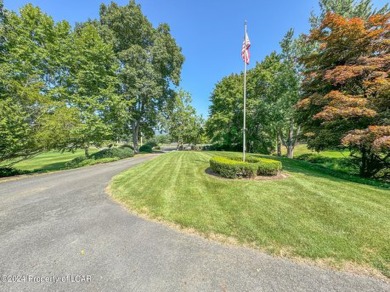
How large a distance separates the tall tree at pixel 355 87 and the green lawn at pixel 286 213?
291 centimetres

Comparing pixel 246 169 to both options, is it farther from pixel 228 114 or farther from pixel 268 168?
pixel 228 114

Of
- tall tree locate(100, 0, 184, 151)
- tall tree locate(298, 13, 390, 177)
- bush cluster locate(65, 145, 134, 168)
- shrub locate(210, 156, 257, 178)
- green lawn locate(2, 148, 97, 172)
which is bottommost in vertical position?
green lawn locate(2, 148, 97, 172)

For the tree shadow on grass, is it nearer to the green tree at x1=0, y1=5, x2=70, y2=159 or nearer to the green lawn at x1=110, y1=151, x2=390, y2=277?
the green lawn at x1=110, y1=151, x2=390, y2=277

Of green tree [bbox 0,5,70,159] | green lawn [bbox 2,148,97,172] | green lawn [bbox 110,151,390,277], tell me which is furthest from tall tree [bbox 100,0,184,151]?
green lawn [bbox 110,151,390,277]

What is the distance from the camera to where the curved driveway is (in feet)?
7.88

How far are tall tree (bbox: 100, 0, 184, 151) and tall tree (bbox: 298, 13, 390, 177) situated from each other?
17208 millimetres

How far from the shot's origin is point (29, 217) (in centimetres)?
459

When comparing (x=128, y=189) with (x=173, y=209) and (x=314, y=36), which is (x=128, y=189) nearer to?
(x=173, y=209)

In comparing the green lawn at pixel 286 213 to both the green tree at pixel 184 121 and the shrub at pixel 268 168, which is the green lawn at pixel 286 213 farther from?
the green tree at pixel 184 121

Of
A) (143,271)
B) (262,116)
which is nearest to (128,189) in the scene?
(143,271)

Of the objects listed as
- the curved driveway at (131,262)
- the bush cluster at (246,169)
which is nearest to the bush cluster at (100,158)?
the curved driveway at (131,262)

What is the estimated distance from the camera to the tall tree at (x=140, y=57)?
67.4 ft

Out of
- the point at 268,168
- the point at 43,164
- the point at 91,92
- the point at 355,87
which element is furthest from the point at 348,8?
the point at 43,164

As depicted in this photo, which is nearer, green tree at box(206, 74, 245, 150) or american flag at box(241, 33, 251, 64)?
american flag at box(241, 33, 251, 64)
